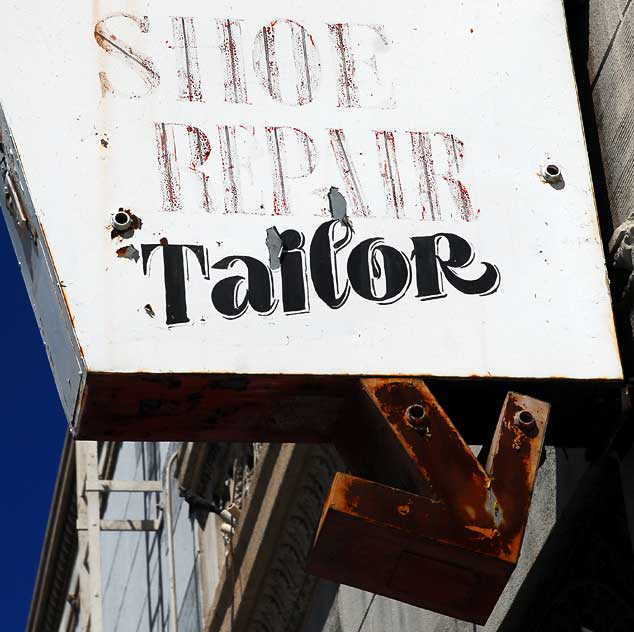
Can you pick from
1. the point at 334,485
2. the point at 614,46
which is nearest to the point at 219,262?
the point at 334,485

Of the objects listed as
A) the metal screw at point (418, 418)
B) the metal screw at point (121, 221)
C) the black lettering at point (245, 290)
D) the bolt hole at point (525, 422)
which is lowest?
the bolt hole at point (525, 422)

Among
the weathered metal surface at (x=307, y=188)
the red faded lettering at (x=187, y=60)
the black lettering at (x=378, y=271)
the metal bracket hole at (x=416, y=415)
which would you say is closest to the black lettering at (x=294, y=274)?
the weathered metal surface at (x=307, y=188)

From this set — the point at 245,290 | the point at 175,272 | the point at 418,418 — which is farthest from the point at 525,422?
the point at 175,272

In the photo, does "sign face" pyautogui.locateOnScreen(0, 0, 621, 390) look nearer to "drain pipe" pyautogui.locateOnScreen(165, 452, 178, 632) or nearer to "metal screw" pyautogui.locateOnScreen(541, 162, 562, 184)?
"metal screw" pyautogui.locateOnScreen(541, 162, 562, 184)

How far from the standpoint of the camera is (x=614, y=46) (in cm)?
632

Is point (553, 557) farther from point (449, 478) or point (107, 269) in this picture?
point (107, 269)

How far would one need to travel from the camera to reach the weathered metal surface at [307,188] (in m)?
5.54

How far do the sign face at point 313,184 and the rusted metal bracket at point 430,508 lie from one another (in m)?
0.18

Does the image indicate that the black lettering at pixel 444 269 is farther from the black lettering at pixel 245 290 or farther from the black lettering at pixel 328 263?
the black lettering at pixel 245 290

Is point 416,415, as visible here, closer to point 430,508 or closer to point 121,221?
point 430,508

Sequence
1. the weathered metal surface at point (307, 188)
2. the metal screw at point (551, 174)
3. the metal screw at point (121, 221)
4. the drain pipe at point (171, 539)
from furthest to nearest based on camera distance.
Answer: the drain pipe at point (171, 539), the metal screw at point (551, 174), the metal screw at point (121, 221), the weathered metal surface at point (307, 188)

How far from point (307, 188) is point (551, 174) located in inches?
36.0

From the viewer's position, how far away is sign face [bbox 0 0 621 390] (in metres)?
5.55

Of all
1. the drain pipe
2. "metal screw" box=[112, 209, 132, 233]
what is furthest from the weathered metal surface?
the drain pipe
